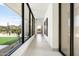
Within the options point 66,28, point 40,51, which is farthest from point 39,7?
point 66,28

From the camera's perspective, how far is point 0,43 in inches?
156

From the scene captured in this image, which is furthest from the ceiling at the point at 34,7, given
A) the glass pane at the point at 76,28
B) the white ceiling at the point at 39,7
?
the glass pane at the point at 76,28

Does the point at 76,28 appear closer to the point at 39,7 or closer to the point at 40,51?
the point at 40,51

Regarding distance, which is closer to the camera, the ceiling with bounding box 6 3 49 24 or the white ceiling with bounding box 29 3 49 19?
the ceiling with bounding box 6 3 49 24

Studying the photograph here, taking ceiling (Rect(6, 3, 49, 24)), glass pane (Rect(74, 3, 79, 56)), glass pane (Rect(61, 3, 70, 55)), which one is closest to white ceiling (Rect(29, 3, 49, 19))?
ceiling (Rect(6, 3, 49, 24))

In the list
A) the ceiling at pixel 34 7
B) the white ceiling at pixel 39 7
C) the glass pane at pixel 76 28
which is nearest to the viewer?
the glass pane at pixel 76 28

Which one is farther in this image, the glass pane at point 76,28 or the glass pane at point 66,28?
the glass pane at point 66,28

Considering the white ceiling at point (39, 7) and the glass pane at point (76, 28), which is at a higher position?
the white ceiling at point (39, 7)

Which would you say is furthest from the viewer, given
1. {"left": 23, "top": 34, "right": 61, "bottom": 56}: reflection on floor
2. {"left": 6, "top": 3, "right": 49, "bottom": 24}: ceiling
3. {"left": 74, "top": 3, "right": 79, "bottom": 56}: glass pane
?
{"left": 23, "top": 34, "right": 61, "bottom": 56}: reflection on floor

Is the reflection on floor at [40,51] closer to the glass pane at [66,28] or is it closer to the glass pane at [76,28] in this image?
the glass pane at [66,28]

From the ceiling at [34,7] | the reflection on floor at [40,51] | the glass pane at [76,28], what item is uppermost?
the ceiling at [34,7]

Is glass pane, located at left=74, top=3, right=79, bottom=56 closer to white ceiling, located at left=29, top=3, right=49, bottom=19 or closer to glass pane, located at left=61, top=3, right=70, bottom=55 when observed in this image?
glass pane, located at left=61, top=3, right=70, bottom=55

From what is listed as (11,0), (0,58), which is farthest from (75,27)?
(0,58)

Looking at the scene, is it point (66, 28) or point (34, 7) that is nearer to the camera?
point (66, 28)
